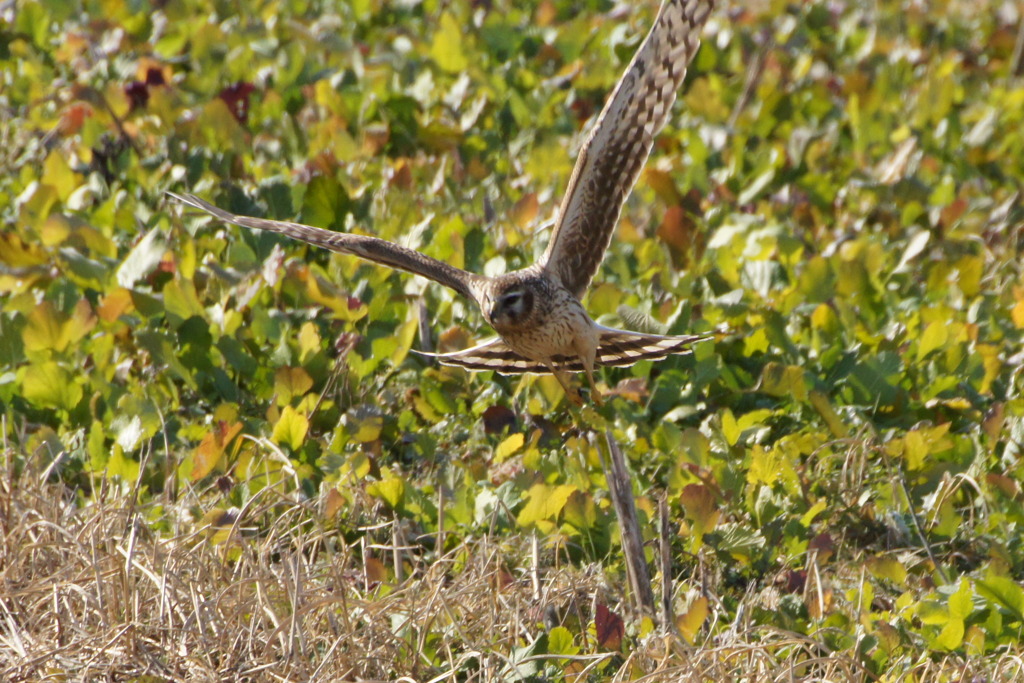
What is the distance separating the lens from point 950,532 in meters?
4.32

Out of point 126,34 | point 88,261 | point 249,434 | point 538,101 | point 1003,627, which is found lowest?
point 1003,627

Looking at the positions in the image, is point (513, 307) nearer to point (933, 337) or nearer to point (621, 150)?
point (621, 150)

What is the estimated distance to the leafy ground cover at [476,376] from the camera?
3674 millimetres

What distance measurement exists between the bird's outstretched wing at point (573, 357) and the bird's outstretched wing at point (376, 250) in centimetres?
24

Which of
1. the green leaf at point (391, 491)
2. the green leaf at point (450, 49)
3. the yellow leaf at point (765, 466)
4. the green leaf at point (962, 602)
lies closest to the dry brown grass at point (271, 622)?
the green leaf at point (962, 602)

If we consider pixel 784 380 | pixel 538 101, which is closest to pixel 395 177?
pixel 538 101

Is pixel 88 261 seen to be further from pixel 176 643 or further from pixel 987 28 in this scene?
pixel 987 28

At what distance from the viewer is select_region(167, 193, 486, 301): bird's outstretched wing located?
4480 millimetres

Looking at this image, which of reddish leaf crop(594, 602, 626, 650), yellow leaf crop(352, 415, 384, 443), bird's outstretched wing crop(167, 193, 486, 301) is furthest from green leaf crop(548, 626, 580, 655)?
yellow leaf crop(352, 415, 384, 443)

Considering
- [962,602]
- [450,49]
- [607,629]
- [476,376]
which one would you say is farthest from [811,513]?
[450,49]

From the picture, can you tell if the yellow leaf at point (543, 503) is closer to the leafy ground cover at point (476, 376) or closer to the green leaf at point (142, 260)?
the leafy ground cover at point (476, 376)

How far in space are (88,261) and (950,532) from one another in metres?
3.68

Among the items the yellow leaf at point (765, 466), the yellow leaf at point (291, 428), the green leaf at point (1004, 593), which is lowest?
the green leaf at point (1004, 593)

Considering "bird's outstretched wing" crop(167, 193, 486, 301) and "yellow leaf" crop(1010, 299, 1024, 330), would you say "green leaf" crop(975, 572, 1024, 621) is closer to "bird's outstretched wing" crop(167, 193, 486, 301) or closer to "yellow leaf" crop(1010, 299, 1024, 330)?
"bird's outstretched wing" crop(167, 193, 486, 301)
